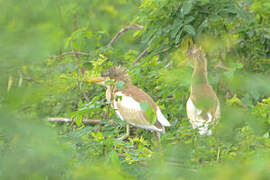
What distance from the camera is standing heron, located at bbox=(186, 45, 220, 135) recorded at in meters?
2.98

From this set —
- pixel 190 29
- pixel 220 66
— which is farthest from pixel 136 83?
pixel 190 29

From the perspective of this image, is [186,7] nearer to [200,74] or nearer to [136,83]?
[200,74]

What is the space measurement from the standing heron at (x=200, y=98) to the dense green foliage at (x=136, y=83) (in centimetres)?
15

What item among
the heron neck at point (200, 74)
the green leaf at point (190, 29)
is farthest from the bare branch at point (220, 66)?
the green leaf at point (190, 29)

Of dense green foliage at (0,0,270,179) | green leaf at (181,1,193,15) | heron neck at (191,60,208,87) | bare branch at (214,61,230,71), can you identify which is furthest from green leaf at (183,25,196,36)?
bare branch at (214,61,230,71)

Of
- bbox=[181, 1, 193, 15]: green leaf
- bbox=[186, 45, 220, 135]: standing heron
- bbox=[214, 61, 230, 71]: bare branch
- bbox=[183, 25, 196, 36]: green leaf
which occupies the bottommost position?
bbox=[186, 45, 220, 135]: standing heron

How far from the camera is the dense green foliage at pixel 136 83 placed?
1.18 metres

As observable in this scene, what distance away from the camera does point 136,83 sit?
→ 3902 millimetres

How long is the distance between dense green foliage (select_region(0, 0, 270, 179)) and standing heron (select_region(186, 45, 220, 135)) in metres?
0.15

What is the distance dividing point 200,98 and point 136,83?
3.44 ft

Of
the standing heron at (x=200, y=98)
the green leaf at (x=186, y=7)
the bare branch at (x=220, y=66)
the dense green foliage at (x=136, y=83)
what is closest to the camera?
the dense green foliage at (x=136, y=83)

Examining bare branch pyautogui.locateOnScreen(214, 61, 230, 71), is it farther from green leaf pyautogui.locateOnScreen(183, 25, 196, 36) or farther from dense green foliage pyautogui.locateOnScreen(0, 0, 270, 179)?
green leaf pyautogui.locateOnScreen(183, 25, 196, 36)

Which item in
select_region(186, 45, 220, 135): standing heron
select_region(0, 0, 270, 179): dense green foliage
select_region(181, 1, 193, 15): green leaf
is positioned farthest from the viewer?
select_region(181, 1, 193, 15): green leaf

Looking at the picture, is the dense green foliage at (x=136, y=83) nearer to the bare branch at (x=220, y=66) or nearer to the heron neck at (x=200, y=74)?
the bare branch at (x=220, y=66)
